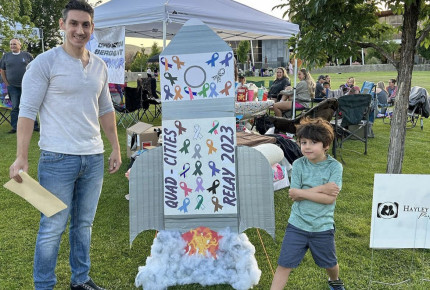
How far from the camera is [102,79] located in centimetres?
211

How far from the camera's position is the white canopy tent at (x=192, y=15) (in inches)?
209

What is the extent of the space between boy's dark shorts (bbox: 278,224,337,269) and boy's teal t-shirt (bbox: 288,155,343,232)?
0.03 metres

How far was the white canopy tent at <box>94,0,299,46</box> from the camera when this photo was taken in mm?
5301

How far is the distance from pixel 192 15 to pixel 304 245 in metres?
4.25

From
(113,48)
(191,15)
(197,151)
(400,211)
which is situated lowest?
(400,211)

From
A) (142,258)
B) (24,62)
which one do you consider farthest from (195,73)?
(24,62)

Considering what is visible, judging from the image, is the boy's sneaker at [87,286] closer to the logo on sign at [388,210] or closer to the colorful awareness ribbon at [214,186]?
the colorful awareness ribbon at [214,186]

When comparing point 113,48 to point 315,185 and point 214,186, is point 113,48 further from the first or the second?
point 315,185

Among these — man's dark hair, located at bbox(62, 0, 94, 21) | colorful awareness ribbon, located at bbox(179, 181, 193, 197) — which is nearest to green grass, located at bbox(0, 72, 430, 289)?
colorful awareness ribbon, located at bbox(179, 181, 193, 197)

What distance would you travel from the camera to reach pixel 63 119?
1.91 metres

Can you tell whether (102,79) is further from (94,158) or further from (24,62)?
(24,62)

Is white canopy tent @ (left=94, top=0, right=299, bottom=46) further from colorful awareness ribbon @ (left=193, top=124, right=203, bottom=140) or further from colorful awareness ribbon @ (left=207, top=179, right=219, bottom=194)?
colorful awareness ribbon @ (left=207, top=179, right=219, bottom=194)

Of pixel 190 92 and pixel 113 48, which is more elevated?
pixel 113 48

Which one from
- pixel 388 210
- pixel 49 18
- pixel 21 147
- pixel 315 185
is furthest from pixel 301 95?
pixel 49 18
